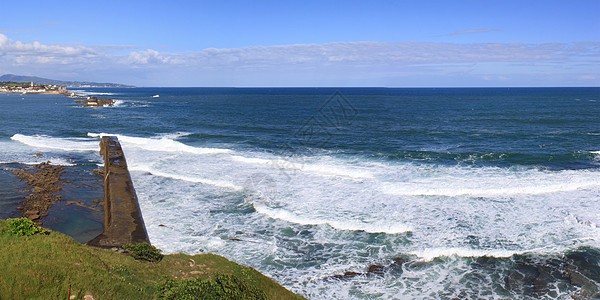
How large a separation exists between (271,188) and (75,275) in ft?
42.8

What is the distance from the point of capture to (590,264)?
39.2 ft

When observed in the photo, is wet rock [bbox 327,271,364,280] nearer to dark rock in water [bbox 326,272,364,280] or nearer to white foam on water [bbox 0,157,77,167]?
dark rock in water [bbox 326,272,364,280]

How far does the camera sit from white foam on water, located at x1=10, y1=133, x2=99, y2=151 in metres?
31.0

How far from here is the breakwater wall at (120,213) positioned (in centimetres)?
1202

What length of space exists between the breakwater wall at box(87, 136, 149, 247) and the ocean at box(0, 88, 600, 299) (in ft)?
2.74

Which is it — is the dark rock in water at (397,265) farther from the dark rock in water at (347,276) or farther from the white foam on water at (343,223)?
the white foam on water at (343,223)

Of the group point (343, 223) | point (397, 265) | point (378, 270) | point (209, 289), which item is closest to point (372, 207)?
point (343, 223)

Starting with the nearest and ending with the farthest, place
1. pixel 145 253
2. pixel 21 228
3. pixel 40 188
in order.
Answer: pixel 21 228 < pixel 145 253 < pixel 40 188

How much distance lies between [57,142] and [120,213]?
24.6 metres

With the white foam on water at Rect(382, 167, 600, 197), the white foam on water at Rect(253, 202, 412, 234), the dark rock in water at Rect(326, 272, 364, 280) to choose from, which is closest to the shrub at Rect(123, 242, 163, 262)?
the dark rock in water at Rect(326, 272, 364, 280)

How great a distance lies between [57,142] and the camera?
33406 millimetres

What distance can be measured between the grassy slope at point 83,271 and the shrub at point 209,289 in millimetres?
338

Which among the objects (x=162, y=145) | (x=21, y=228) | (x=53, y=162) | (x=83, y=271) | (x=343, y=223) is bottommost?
(x=343, y=223)

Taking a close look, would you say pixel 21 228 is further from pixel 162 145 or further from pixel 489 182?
pixel 162 145
